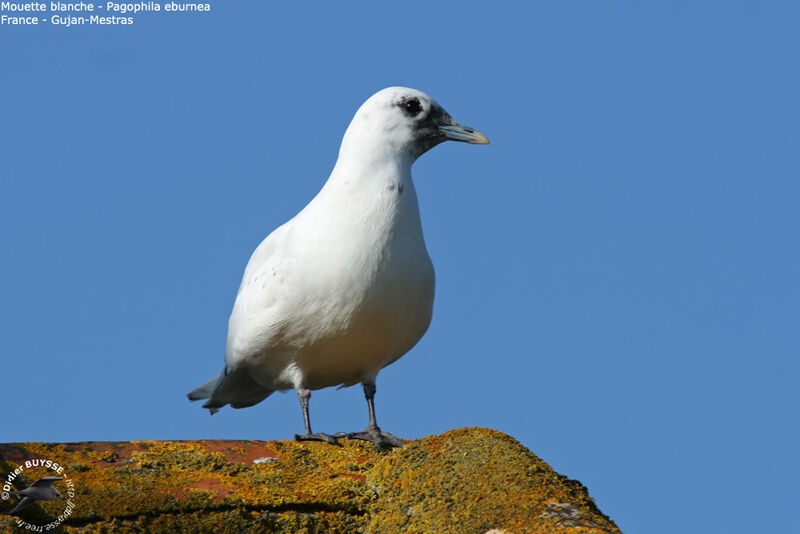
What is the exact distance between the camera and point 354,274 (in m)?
6.71

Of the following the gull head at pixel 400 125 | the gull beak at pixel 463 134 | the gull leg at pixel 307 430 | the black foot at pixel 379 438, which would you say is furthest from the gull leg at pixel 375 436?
the gull beak at pixel 463 134

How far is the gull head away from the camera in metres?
7.27

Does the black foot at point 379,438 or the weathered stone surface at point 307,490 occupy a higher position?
the black foot at point 379,438

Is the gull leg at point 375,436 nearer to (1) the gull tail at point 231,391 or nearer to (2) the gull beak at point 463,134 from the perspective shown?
(1) the gull tail at point 231,391

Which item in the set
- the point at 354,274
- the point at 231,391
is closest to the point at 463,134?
the point at 354,274

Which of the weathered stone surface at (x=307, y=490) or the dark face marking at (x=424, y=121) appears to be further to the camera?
the dark face marking at (x=424, y=121)

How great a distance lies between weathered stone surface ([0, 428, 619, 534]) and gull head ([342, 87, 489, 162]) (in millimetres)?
2602

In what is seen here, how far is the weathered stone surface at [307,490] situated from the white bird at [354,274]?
1.47m

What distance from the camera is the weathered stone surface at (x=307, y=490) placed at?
427cm

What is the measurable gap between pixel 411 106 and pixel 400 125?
0.17 meters

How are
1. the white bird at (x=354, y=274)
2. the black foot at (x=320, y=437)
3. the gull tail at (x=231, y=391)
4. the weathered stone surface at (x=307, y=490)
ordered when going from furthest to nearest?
the gull tail at (x=231, y=391) < the white bird at (x=354, y=274) < the black foot at (x=320, y=437) < the weathered stone surface at (x=307, y=490)

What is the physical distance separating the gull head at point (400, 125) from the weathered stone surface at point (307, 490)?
8.54ft

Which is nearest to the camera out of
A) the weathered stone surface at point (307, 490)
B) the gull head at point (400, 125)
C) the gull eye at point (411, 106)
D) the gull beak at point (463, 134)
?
the weathered stone surface at point (307, 490)

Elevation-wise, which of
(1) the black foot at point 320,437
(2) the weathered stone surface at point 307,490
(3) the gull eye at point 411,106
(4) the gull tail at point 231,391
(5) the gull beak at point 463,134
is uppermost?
(3) the gull eye at point 411,106
